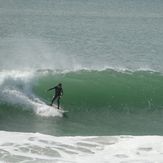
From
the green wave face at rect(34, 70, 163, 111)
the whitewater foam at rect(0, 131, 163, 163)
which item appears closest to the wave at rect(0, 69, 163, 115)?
the green wave face at rect(34, 70, 163, 111)

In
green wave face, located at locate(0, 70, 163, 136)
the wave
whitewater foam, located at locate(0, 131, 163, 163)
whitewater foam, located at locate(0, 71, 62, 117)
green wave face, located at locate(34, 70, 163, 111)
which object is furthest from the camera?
green wave face, located at locate(34, 70, 163, 111)

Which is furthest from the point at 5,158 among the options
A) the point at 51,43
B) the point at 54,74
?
the point at 51,43

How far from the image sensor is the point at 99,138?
18500mm

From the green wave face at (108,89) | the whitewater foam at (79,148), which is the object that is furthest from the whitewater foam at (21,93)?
the whitewater foam at (79,148)

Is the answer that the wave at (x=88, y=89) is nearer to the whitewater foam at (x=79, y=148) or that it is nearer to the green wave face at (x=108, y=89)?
the green wave face at (x=108, y=89)

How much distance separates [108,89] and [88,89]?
3.40 ft

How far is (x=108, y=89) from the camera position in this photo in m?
26.1

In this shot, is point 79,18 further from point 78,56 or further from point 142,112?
point 142,112

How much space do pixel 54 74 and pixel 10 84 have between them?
4232 millimetres

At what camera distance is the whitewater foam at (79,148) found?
16234 millimetres

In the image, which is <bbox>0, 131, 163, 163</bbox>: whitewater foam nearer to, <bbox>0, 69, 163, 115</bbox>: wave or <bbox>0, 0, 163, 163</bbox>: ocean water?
<bbox>0, 0, 163, 163</bbox>: ocean water

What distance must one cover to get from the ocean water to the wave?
46 millimetres

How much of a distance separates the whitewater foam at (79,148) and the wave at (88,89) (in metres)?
→ 3.87

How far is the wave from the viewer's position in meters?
23.5
